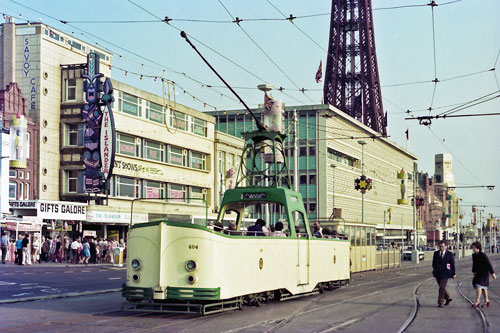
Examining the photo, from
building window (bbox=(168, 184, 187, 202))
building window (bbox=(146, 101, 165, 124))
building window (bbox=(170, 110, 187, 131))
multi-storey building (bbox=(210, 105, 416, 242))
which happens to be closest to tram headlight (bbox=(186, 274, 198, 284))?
building window (bbox=(146, 101, 165, 124))

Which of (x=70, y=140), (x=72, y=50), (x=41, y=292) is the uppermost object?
(x=72, y=50)

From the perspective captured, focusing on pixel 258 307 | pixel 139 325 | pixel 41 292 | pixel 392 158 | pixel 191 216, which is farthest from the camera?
pixel 392 158

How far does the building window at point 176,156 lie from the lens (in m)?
61.9

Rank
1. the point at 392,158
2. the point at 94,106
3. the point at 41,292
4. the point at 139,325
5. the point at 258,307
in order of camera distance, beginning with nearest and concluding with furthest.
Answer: the point at 139,325 < the point at 258,307 < the point at 41,292 < the point at 94,106 < the point at 392,158

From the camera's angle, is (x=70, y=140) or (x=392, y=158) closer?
(x=70, y=140)

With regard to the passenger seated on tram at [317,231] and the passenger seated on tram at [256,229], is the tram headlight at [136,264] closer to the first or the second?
the passenger seated on tram at [256,229]

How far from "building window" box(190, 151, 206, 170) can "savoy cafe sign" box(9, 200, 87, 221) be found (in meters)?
16.5

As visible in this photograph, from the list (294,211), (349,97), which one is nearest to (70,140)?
(294,211)

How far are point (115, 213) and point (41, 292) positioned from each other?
1270 inches

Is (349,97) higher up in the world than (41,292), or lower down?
higher up

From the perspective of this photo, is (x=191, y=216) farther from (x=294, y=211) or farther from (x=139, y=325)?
(x=294, y=211)

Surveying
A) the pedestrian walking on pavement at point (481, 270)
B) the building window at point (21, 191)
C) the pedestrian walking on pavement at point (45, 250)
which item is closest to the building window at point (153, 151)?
the building window at point (21, 191)

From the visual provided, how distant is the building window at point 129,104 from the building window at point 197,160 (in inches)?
375

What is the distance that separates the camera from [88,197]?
5228cm
